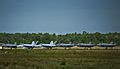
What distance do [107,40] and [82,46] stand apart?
157 ft

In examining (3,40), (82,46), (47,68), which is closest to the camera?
(47,68)

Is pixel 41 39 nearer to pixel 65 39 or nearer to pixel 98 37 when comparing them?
pixel 65 39

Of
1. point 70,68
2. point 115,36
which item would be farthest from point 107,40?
point 70,68

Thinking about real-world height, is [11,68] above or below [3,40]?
below

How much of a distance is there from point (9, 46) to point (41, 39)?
6177 centimetres

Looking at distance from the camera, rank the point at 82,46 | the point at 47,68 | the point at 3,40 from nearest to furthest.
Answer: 1. the point at 47,68
2. the point at 82,46
3. the point at 3,40

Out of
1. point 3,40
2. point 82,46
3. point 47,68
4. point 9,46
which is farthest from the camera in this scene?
point 3,40

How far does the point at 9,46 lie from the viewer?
133 meters

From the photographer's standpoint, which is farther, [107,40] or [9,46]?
[107,40]

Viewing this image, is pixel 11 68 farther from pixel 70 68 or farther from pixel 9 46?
pixel 9 46

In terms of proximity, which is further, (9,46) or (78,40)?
(78,40)

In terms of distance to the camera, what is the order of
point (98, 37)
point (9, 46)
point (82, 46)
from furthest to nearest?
point (98, 37) < point (82, 46) < point (9, 46)

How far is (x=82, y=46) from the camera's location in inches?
5615

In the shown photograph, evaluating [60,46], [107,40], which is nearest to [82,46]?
[60,46]
